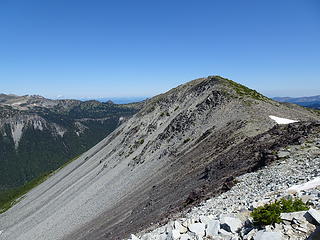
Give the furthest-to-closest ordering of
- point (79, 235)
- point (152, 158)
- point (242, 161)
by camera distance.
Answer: point (152, 158), point (79, 235), point (242, 161)

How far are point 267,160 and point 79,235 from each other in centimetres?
3261

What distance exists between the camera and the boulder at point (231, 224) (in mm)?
12977

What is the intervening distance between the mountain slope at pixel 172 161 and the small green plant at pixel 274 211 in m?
10.1

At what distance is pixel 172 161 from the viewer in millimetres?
52000

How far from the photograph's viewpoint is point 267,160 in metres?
24.3

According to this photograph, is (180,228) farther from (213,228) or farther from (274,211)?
(274,211)

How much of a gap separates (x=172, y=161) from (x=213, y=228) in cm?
3850

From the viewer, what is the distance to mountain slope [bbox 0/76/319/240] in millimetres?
30353

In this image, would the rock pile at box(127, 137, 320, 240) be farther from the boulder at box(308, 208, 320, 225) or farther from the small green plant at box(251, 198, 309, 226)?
the small green plant at box(251, 198, 309, 226)

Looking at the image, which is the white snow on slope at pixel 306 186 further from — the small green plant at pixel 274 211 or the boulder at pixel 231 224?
the boulder at pixel 231 224

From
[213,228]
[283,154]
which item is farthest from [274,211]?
[283,154]

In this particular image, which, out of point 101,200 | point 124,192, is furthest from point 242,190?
point 101,200

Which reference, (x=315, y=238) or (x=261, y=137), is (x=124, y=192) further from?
(x=315, y=238)

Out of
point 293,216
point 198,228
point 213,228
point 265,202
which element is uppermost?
point 293,216
